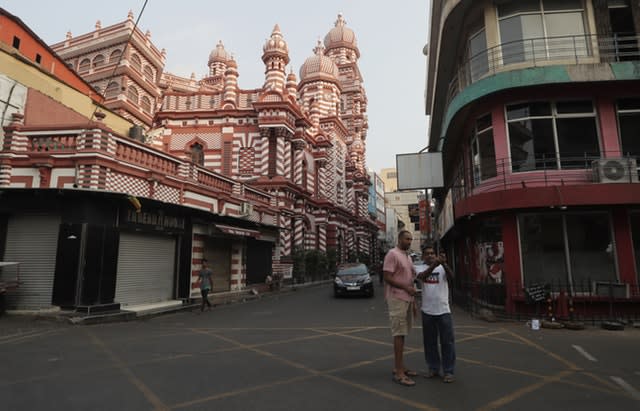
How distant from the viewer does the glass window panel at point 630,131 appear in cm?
1109

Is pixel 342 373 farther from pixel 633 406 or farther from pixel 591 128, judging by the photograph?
pixel 591 128

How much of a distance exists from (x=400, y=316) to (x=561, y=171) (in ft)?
28.8

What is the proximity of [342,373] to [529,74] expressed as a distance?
9883 mm

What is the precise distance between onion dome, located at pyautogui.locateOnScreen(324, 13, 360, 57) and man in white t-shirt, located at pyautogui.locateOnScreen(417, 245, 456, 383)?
5880cm

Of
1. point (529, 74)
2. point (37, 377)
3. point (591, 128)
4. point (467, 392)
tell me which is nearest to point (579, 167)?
point (591, 128)

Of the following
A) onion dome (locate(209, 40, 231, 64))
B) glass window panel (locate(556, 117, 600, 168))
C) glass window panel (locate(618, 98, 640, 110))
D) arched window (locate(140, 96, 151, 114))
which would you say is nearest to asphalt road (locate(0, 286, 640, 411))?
glass window panel (locate(556, 117, 600, 168))

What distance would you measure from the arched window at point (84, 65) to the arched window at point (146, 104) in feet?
21.5

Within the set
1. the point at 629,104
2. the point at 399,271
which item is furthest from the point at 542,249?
the point at 399,271

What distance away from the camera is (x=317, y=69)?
44281mm

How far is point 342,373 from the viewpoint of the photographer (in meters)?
5.40

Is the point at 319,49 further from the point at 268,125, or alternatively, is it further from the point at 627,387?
the point at 627,387

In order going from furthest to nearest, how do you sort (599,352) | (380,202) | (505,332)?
(380,202) → (505,332) → (599,352)

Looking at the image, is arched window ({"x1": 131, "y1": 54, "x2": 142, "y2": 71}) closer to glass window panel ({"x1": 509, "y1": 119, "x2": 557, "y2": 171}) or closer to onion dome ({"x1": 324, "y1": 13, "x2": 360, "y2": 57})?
onion dome ({"x1": 324, "y1": 13, "x2": 360, "y2": 57})

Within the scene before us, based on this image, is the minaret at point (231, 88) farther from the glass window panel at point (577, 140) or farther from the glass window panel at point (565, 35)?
the glass window panel at point (577, 140)
